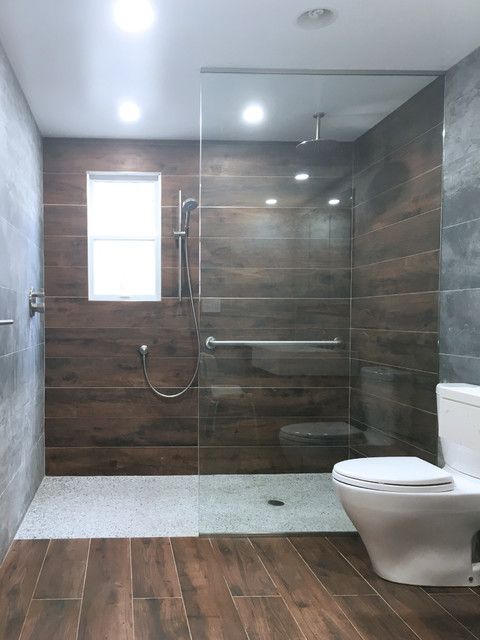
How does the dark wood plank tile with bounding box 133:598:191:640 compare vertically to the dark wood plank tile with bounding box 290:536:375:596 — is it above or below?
above

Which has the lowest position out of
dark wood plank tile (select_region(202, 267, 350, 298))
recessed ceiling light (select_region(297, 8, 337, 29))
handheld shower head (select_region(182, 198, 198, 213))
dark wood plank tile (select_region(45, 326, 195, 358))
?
dark wood plank tile (select_region(45, 326, 195, 358))

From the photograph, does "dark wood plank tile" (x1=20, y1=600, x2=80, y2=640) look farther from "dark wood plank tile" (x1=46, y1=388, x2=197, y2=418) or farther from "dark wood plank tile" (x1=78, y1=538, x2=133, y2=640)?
"dark wood plank tile" (x1=46, y1=388, x2=197, y2=418)

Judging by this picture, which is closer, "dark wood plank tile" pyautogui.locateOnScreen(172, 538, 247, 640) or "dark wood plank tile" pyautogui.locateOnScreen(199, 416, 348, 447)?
"dark wood plank tile" pyautogui.locateOnScreen(172, 538, 247, 640)

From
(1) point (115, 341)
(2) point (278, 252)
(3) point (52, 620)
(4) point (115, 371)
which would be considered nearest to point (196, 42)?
(2) point (278, 252)

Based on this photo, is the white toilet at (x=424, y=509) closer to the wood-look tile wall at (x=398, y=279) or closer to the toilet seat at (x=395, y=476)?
the toilet seat at (x=395, y=476)

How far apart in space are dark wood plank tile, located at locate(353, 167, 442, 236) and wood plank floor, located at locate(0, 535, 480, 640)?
1.68m

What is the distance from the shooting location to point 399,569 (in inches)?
89.4

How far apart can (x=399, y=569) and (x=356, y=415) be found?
2.74ft

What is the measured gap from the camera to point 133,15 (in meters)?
2.16

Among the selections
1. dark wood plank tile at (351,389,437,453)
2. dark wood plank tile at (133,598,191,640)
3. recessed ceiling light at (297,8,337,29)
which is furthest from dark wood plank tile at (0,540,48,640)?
recessed ceiling light at (297,8,337,29)

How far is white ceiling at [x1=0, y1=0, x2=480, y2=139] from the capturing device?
2.12 metres

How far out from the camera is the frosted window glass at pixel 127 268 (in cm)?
383

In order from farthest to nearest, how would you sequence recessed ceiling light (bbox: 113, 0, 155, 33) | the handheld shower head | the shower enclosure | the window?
the window
the handheld shower head
the shower enclosure
recessed ceiling light (bbox: 113, 0, 155, 33)

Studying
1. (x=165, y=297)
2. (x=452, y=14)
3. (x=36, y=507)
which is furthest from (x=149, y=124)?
(x=36, y=507)
